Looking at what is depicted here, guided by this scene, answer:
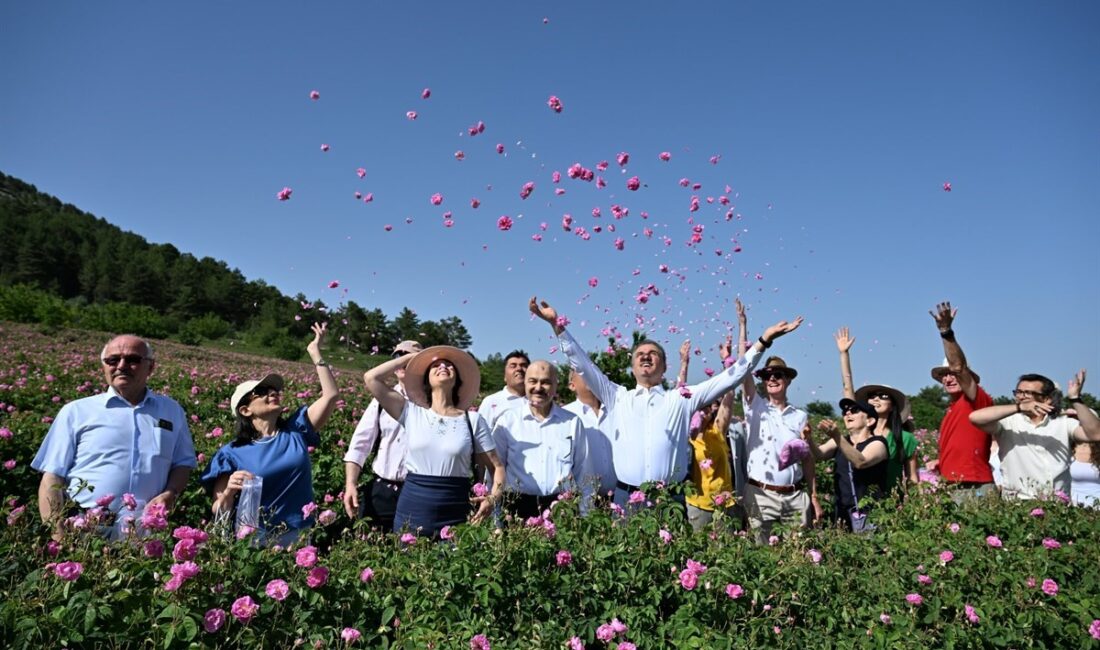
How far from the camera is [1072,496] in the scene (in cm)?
520

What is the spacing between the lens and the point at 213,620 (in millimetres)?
1924

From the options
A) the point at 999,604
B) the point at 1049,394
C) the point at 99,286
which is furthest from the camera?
the point at 99,286

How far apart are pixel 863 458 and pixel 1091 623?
2474mm

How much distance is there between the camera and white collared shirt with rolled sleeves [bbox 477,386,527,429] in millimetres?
4844

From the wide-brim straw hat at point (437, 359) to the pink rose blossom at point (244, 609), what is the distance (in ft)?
7.95

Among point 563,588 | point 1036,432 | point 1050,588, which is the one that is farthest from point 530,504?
point 1036,432

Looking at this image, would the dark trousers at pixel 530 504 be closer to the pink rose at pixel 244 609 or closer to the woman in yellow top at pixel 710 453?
the woman in yellow top at pixel 710 453

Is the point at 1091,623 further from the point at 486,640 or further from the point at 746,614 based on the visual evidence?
the point at 486,640

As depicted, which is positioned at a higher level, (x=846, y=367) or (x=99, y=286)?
(x=99, y=286)

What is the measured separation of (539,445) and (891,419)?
3225 mm

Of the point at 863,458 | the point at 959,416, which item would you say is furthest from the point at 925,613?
the point at 959,416

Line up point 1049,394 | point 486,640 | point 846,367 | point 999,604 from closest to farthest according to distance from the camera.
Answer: point 486,640 → point 999,604 → point 1049,394 → point 846,367

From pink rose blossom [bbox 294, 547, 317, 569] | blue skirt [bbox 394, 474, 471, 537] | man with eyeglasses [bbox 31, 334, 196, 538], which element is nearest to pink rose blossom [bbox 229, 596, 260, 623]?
pink rose blossom [bbox 294, 547, 317, 569]

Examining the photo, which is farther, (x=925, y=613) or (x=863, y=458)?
(x=863, y=458)
